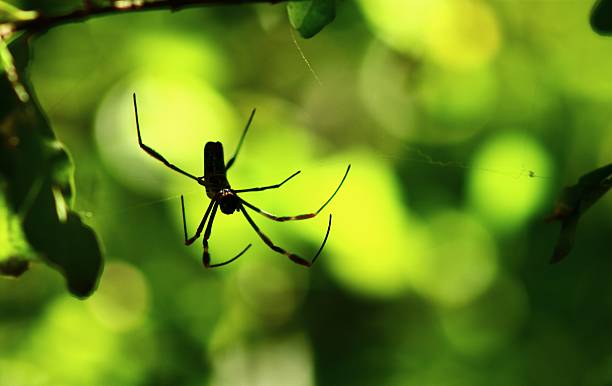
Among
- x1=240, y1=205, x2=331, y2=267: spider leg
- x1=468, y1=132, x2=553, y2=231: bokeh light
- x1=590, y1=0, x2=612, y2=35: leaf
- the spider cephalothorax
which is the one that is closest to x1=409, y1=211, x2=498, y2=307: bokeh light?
x1=468, y1=132, x2=553, y2=231: bokeh light

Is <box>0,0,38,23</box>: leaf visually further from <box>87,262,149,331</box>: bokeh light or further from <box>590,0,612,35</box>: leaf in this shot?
<box>87,262,149,331</box>: bokeh light

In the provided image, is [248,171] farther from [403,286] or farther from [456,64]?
[456,64]

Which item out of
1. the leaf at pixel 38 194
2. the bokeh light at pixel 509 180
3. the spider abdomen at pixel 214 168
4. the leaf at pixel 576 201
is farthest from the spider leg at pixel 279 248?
the leaf at pixel 576 201

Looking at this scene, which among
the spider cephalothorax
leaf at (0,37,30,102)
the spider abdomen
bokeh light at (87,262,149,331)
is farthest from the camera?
bokeh light at (87,262,149,331)

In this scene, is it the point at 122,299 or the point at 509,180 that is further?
the point at 122,299

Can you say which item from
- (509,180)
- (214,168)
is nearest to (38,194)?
(214,168)

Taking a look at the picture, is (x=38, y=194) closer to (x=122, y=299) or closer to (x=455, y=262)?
(x=455, y=262)
